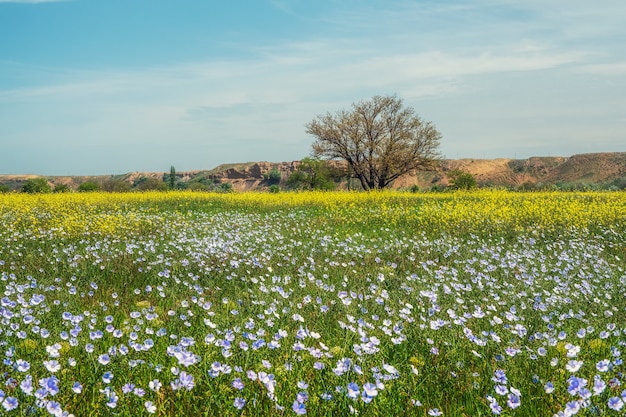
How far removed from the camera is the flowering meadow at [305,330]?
3.02m

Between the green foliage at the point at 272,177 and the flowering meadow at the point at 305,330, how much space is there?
360ft

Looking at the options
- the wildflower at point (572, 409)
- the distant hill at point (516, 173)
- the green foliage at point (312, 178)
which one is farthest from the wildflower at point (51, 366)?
the distant hill at point (516, 173)

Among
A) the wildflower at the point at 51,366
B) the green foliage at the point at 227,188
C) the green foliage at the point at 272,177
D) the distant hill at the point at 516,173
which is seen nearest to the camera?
the wildflower at the point at 51,366

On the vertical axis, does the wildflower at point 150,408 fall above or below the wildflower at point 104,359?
below

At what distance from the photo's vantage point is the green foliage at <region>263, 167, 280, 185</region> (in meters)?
122

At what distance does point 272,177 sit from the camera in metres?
123

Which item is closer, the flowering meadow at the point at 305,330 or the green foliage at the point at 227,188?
the flowering meadow at the point at 305,330

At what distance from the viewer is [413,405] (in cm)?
320

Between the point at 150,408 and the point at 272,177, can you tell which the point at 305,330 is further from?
the point at 272,177

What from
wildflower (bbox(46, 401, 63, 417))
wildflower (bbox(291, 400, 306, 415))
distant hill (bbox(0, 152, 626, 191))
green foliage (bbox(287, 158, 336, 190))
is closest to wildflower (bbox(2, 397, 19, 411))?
wildflower (bbox(46, 401, 63, 417))

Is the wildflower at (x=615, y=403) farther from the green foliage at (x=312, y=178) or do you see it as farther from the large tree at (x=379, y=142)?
the green foliage at (x=312, y=178)

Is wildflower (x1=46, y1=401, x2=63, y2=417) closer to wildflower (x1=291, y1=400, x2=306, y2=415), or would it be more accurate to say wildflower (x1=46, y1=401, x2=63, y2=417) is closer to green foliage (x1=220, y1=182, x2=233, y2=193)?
wildflower (x1=291, y1=400, x2=306, y2=415)

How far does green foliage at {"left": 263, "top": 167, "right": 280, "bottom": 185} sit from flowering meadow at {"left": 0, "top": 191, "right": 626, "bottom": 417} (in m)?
110

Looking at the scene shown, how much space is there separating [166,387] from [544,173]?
10366cm
